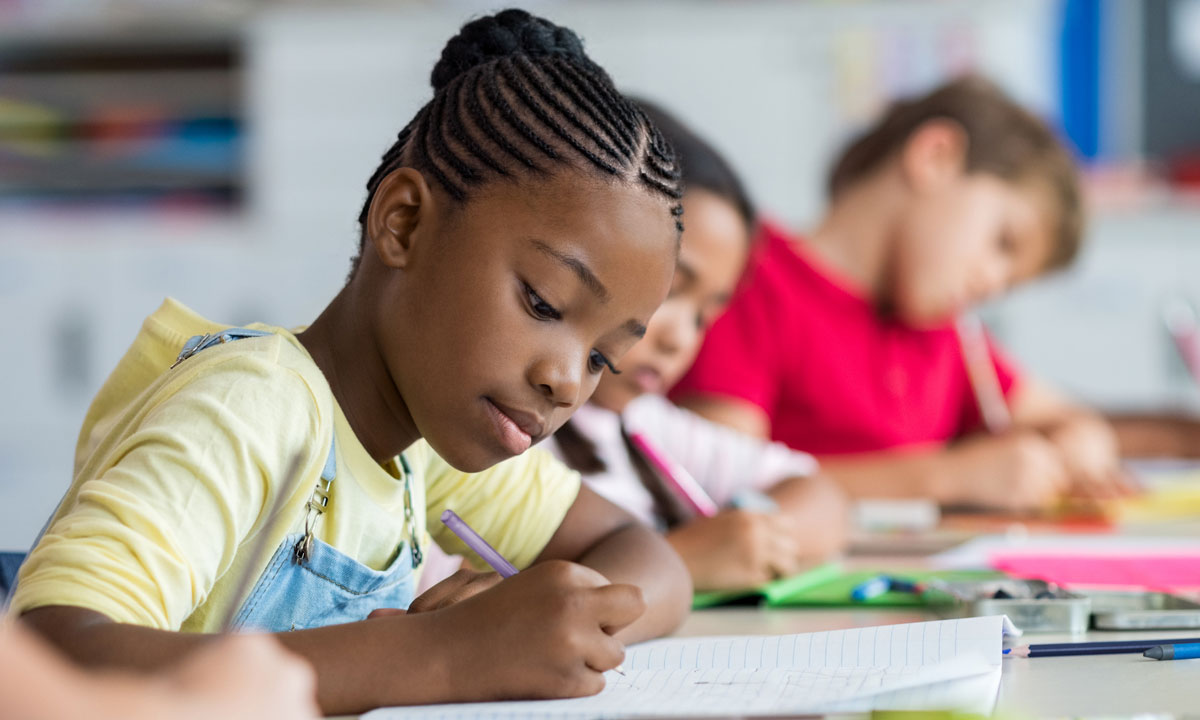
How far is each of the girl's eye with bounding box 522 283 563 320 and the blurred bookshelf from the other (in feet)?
9.74

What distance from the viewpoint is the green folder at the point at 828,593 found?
32.7 inches

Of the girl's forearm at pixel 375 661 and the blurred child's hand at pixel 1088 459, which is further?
the blurred child's hand at pixel 1088 459

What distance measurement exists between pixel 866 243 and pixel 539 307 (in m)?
1.35

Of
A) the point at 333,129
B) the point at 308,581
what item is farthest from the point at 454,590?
the point at 333,129

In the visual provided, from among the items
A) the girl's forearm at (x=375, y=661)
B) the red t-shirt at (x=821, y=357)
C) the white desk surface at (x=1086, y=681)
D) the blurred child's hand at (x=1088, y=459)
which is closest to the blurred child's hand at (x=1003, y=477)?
the blurred child's hand at (x=1088, y=459)

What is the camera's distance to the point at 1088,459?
65.3 inches

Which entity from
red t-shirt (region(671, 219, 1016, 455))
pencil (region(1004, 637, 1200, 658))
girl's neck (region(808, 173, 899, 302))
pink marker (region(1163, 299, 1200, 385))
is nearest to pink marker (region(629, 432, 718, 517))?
pencil (region(1004, 637, 1200, 658))

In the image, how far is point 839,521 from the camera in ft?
3.80

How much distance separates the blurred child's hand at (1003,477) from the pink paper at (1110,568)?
390mm

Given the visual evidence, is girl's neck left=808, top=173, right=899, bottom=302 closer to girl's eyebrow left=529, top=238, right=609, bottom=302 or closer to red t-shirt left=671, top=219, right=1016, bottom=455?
red t-shirt left=671, top=219, right=1016, bottom=455

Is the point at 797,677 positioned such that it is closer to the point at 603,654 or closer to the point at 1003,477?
the point at 603,654

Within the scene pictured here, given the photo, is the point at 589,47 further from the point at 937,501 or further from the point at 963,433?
the point at 963,433

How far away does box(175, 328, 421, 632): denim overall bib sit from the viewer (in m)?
0.60

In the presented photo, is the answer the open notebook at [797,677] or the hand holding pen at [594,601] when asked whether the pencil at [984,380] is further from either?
the hand holding pen at [594,601]
